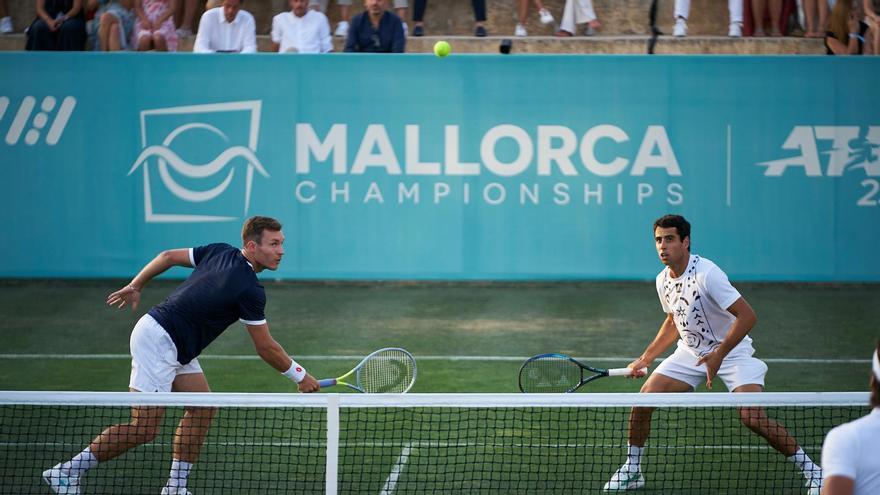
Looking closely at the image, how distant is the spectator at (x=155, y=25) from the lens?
51.2 ft

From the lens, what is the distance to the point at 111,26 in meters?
15.8

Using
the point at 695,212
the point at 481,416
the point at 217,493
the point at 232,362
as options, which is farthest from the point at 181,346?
the point at 695,212

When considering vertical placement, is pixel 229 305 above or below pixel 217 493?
above

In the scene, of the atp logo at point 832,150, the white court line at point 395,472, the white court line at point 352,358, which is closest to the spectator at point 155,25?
the white court line at point 352,358

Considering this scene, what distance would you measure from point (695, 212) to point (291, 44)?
209 inches

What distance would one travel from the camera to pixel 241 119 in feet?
47.7

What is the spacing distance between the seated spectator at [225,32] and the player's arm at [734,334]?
9.31 meters

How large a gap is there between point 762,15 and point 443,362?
27.1ft

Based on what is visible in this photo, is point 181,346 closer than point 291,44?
Answer: Yes

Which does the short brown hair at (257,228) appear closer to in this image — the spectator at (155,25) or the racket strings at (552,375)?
the racket strings at (552,375)

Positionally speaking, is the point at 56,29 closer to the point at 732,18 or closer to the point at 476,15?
the point at 476,15

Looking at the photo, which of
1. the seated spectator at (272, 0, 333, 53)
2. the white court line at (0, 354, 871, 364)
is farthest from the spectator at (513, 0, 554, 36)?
the white court line at (0, 354, 871, 364)

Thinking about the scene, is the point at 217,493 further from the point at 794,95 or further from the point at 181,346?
the point at 794,95

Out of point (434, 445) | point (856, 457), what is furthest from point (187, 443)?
point (856, 457)
